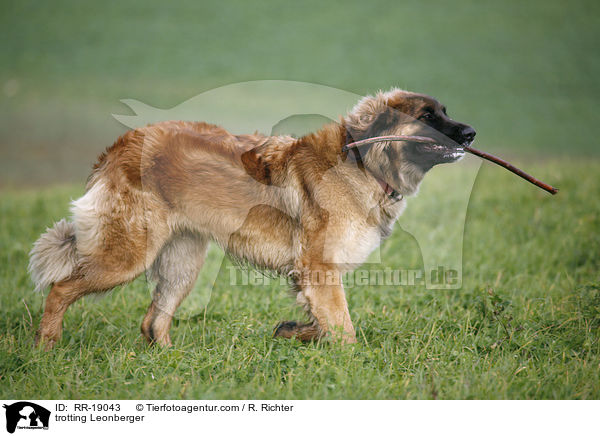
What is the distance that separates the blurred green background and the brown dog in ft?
19.7

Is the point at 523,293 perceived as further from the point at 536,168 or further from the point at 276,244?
the point at 536,168

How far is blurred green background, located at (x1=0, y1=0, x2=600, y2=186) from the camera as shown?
30.5ft

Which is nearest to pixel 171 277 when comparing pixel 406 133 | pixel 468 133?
pixel 406 133

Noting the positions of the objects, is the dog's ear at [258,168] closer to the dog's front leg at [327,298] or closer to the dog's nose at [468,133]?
the dog's front leg at [327,298]

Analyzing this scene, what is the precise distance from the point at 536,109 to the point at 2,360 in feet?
34.4

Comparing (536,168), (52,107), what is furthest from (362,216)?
(52,107)

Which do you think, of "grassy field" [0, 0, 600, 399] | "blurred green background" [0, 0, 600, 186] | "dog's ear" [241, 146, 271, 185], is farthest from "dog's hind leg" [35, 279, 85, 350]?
"blurred green background" [0, 0, 600, 186]

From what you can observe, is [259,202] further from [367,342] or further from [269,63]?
[269,63]

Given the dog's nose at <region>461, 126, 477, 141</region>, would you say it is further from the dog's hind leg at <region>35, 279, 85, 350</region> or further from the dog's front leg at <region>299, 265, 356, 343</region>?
the dog's hind leg at <region>35, 279, 85, 350</region>

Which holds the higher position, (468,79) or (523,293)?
(468,79)

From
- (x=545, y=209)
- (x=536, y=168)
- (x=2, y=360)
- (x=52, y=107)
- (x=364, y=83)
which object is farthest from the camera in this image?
(x=52, y=107)

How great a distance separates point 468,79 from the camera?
1058 cm

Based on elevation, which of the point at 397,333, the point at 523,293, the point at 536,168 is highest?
the point at 536,168
